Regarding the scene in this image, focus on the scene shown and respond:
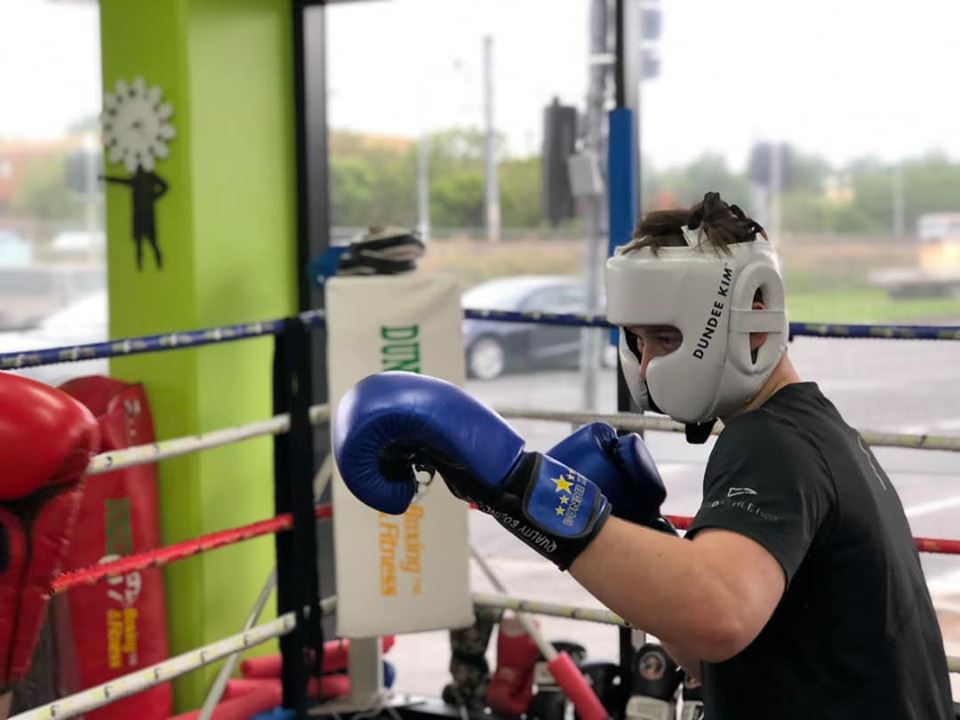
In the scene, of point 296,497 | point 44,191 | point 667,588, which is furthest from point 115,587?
point 44,191

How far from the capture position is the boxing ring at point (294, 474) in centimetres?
265

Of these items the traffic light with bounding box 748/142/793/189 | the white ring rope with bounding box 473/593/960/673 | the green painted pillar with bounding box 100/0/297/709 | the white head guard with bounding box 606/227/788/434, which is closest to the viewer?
the white head guard with bounding box 606/227/788/434

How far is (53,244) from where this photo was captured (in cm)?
1478

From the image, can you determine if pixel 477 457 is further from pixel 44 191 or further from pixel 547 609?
pixel 44 191

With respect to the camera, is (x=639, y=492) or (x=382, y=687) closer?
(x=639, y=492)

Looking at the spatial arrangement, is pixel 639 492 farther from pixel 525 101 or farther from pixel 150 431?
pixel 525 101

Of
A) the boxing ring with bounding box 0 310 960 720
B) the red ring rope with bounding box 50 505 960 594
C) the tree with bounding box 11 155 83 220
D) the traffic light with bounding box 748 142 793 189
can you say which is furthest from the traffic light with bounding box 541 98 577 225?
the tree with bounding box 11 155 83 220

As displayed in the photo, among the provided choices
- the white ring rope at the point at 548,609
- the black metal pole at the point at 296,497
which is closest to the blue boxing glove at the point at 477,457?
the white ring rope at the point at 548,609

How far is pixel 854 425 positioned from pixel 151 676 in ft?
9.36

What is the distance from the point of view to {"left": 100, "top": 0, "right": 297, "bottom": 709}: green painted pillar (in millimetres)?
3449

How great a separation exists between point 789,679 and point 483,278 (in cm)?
413

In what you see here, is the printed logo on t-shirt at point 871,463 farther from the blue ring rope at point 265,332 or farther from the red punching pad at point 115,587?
the red punching pad at point 115,587

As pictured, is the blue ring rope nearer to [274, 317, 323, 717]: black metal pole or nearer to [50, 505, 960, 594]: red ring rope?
[274, 317, 323, 717]: black metal pole

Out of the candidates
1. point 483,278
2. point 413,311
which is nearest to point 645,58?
point 413,311
